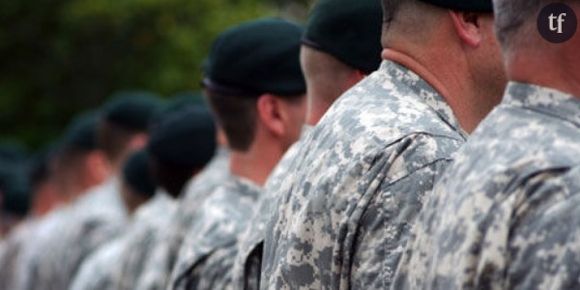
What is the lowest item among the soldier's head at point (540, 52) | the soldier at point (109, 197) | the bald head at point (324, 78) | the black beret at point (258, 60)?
the soldier at point (109, 197)

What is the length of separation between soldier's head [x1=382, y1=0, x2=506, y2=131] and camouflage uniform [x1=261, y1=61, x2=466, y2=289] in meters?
0.04

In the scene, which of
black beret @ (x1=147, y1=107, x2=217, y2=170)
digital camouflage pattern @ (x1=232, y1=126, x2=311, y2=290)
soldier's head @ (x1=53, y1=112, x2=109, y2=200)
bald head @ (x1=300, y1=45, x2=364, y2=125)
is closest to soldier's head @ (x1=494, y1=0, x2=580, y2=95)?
bald head @ (x1=300, y1=45, x2=364, y2=125)

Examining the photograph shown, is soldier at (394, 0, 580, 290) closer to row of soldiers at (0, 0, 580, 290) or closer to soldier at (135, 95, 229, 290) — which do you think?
row of soldiers at (0, 0, 580, 290)

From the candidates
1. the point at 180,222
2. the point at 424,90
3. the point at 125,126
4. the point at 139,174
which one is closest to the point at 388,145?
the point at 424,90

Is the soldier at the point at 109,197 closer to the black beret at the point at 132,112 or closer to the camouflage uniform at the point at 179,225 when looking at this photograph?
the black beret at the point at 132,112

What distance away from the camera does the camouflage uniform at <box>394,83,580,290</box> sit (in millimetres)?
4223

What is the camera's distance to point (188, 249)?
7844 mm

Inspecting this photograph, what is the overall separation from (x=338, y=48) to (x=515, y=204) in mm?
2001

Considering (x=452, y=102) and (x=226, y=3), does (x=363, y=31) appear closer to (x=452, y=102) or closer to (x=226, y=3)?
(x=452, y=102)

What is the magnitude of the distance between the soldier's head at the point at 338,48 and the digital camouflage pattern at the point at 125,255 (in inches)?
164

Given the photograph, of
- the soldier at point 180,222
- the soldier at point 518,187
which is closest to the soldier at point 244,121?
the soldier at point 180,222

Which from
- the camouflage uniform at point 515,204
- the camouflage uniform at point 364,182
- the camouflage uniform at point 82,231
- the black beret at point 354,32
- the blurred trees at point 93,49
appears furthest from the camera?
the blurred trees at point 93,49

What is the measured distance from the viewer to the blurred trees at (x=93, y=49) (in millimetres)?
21469

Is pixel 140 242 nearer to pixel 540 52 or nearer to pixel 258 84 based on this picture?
pixel 258 84
